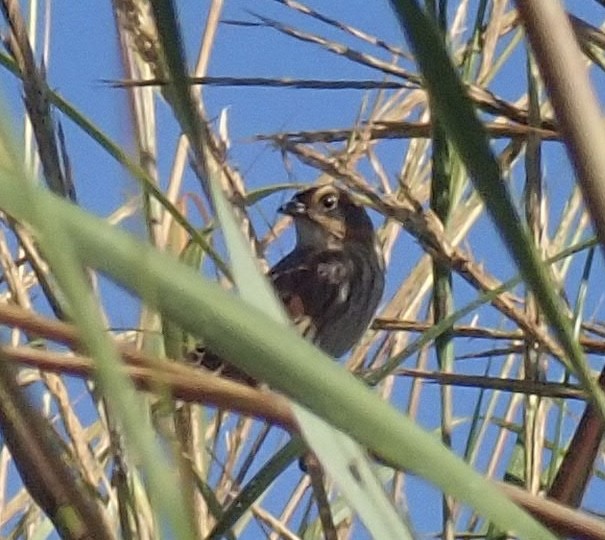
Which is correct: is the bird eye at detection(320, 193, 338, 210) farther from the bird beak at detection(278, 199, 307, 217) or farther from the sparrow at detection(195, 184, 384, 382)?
the bird beak at detection(278, 199, 307, 217)

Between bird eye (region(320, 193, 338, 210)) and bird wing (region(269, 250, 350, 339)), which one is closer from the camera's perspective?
bird wing (region(269, 250, 350, 339))

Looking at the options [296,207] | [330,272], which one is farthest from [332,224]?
[296,207]

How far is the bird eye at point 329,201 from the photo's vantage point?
11.4 feet

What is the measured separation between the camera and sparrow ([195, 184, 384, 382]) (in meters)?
3.05

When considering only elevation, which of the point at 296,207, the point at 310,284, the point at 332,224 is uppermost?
the point at 332,224

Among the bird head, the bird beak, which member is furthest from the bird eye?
the bird beak

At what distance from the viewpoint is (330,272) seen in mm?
3365

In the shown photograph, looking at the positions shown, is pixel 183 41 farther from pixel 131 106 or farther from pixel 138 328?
pixel 138 328

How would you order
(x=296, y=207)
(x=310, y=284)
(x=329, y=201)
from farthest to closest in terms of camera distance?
(x=329, y=201) < (x=310, y=284) < (x=296, y=207)

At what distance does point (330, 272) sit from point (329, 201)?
222 millimetres

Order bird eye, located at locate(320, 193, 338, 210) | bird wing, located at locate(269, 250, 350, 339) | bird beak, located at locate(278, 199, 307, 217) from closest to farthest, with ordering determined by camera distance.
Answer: bird beak, located at locate(278, 199, 307, 217) → bird wing, located at locate(269, 250, 350, 339) → bird eye, located at locate(320, 193, 338, 210)

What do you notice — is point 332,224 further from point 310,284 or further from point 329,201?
point 310,284

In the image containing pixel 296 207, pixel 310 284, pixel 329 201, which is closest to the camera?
pixel 296 207

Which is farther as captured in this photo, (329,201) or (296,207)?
(329,201)
